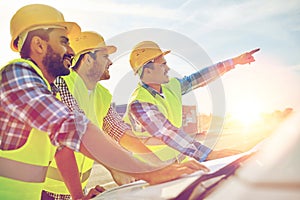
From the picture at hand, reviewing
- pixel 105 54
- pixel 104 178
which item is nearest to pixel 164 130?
pixel 105 54

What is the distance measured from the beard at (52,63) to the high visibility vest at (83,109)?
21.7 inches

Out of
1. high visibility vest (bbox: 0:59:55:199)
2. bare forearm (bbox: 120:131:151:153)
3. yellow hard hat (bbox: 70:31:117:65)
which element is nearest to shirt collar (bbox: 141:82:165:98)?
yellow hard hat (bbox: 70:31:117:65)

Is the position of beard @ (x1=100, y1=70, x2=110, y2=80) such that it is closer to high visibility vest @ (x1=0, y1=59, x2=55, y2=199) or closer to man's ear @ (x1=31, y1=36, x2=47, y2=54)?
man's ear @ (x1=31, y1=36, x2=47, y2=54)

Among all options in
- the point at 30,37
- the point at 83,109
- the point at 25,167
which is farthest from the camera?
the point at 83,109

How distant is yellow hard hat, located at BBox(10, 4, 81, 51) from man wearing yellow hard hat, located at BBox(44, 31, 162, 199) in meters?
0.50

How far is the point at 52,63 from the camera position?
3.04 m

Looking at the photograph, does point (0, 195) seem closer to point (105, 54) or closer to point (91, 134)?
point (91, 134)

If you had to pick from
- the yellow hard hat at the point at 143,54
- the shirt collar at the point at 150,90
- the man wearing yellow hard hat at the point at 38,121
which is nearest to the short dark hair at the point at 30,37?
the man wearing yellow hard hat at the point at 38,121

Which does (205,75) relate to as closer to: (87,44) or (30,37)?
(87,44)

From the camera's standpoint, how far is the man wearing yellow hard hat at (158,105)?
391 cm

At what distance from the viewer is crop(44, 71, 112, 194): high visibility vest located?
3.40 meters

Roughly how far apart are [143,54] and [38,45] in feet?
6.13

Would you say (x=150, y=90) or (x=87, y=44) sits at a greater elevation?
(x=87, y=44)

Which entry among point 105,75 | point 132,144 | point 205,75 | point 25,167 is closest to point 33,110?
point 25,167
